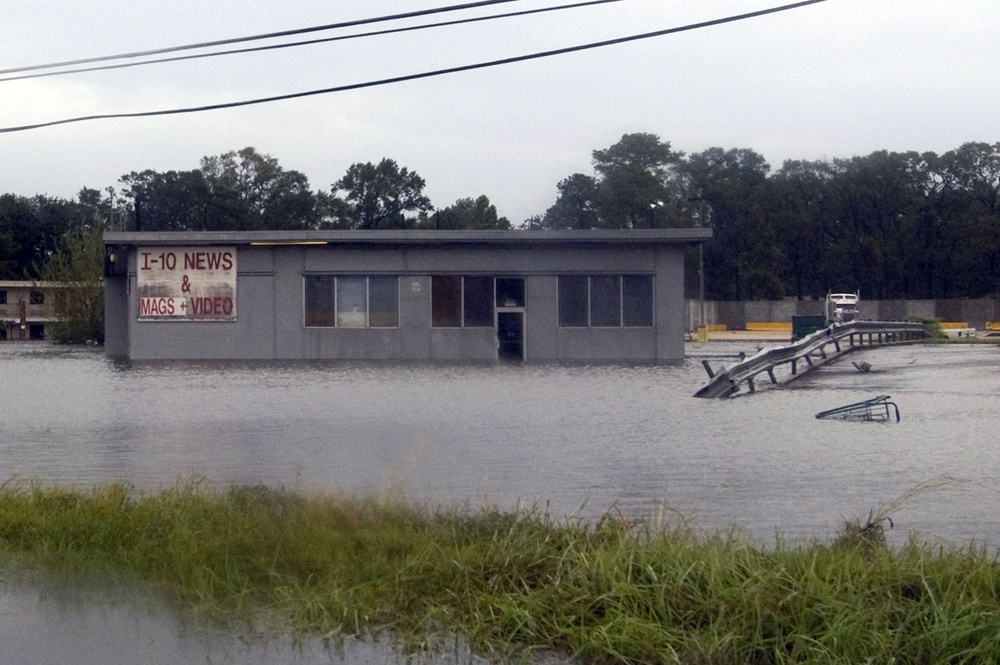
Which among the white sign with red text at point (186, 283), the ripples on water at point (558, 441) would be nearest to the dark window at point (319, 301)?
the white sign with red text at point (186, 283)

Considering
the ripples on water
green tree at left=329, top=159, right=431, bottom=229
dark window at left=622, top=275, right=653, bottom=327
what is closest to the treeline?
green tree at left=329, top=159, right=431, bottom=229

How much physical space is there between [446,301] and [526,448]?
73.1 ft

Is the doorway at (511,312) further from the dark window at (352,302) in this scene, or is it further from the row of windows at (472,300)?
the dark window at (352,302)

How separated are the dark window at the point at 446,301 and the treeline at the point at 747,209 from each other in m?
37.4

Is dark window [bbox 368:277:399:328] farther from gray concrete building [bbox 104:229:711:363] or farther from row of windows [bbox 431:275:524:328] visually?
row of windows [bbox 431:275:524:328]

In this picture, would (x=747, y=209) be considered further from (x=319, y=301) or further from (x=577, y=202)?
(x=319, y=301)

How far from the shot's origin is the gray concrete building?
36406mm

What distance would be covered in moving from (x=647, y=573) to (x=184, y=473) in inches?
298

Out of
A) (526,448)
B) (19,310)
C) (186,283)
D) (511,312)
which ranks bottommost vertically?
(526,448)

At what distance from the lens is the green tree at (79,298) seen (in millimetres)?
53969

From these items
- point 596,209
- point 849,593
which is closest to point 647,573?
point 849,593

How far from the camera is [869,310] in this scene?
78.0 metres

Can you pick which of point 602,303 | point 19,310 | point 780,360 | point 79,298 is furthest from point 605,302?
point 19,310

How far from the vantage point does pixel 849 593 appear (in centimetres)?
632
